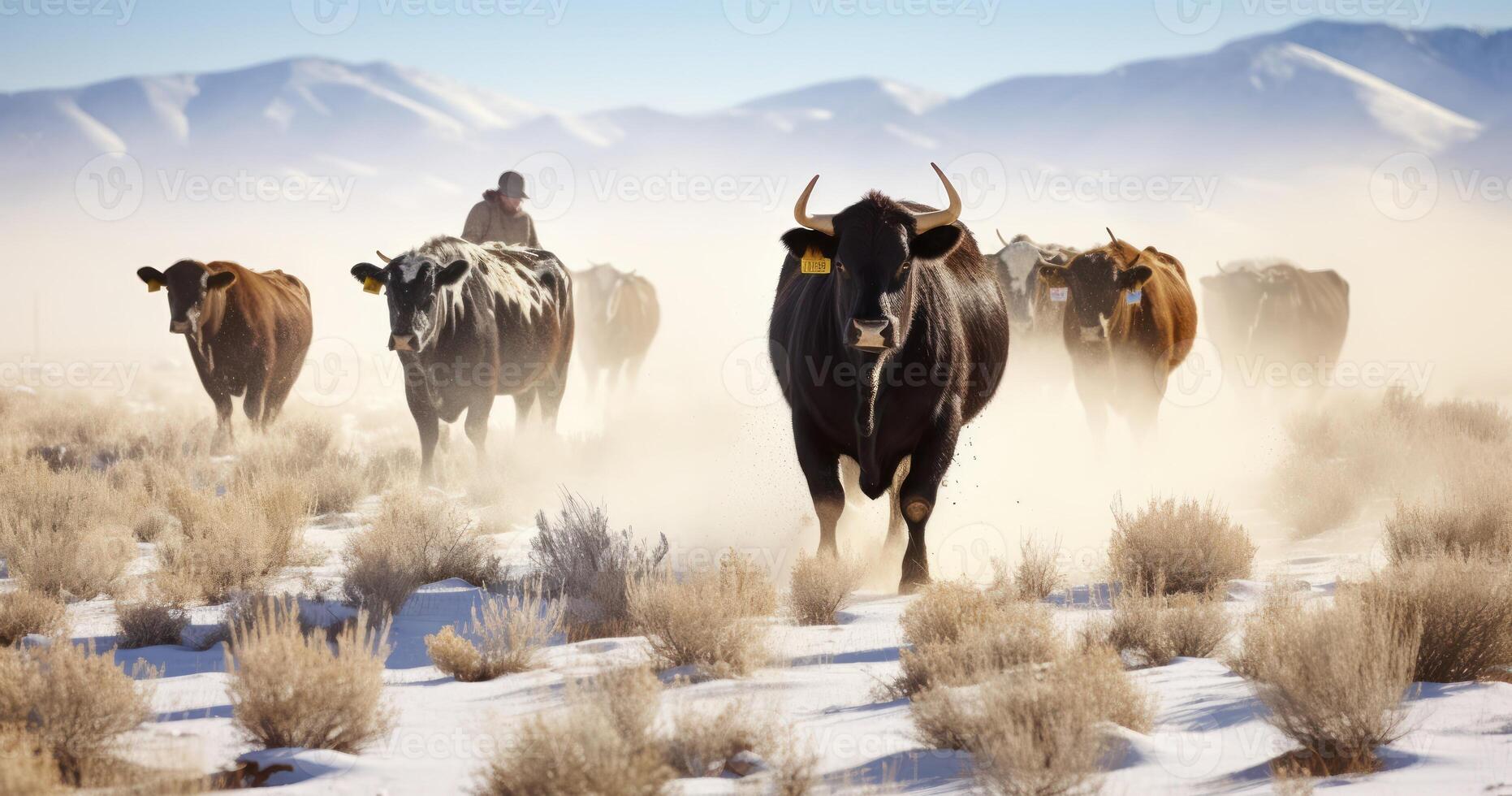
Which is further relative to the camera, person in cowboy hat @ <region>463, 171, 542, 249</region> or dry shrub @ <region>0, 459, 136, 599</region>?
person in cowboy hat @ <region>463, 171, 542, 249</region>

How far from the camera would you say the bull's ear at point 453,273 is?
12445 millimetres

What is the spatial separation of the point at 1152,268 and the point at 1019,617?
9.09 m

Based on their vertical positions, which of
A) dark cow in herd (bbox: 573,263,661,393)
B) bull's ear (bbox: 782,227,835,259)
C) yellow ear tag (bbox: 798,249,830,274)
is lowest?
yellow ear tag (bbox: 798,249,830,274)

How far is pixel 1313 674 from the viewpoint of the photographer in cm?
446

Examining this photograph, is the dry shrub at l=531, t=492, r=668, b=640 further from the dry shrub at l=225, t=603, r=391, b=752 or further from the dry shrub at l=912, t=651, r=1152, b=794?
the dry shrub at l=912, t=651, r=1152, b=794

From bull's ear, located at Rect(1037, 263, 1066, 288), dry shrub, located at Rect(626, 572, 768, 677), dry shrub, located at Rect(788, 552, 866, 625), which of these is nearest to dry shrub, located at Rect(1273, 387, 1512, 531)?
bull's ear, located at Rect(1037, 263, 1066, 288)

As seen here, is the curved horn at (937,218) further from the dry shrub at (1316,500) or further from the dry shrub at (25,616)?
the dry shrub at (25,616)

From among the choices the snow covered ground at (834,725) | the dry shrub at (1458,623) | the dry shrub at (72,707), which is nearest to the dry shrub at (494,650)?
the snow covered ground at (834,725)

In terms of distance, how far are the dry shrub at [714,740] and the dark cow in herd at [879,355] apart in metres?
2.92

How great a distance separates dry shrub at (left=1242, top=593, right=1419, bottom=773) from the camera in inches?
172

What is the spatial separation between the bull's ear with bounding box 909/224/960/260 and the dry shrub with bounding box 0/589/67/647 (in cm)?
513

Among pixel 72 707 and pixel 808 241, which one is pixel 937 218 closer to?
pixel 808 241

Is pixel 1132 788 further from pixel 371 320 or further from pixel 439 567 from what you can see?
pixel 371 320

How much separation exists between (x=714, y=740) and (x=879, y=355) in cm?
363
